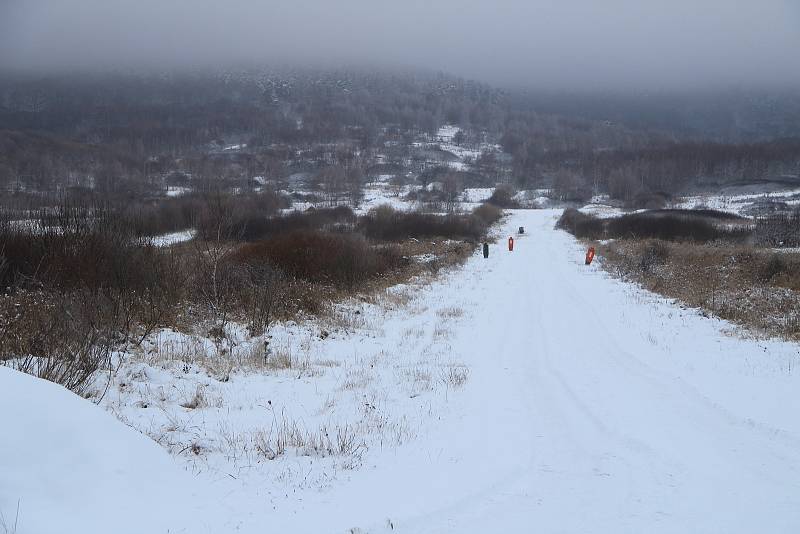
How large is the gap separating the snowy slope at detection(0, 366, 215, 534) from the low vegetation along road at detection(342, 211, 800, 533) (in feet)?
4.78

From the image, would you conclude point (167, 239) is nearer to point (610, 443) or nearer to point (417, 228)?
point (417, 228)

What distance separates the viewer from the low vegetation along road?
3545 millimetres

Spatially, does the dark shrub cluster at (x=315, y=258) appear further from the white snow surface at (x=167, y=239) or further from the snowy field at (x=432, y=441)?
the snowy field at (x=432, y=441)

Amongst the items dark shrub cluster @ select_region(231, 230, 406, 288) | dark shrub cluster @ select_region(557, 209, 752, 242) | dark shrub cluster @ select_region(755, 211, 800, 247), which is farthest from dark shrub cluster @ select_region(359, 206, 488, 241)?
dark shrub cluster @ select_region(231, 230, 406, 288)

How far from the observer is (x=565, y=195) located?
423ft

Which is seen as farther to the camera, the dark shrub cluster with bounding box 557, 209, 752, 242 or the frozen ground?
the frozen ground

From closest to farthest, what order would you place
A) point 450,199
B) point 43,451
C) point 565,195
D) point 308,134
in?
point 43,451
point 450,199
point 565,195
point 308,134

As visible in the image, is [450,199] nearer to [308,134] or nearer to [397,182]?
[397,182]

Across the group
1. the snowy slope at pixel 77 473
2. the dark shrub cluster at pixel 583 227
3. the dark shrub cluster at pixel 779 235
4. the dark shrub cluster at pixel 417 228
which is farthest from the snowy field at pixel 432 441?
the dark shrub cluster at pixel 583 227

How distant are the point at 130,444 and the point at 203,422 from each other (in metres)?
1.65

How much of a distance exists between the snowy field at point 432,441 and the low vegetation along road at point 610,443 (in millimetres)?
21

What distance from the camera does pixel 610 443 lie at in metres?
4.80

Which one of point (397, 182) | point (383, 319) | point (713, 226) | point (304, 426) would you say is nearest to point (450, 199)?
point (397, 182)

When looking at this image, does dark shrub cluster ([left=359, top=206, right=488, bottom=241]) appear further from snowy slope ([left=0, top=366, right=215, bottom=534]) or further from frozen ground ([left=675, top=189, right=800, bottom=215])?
frozen ground ([left=675, top=189, right=800, bottom=215])
